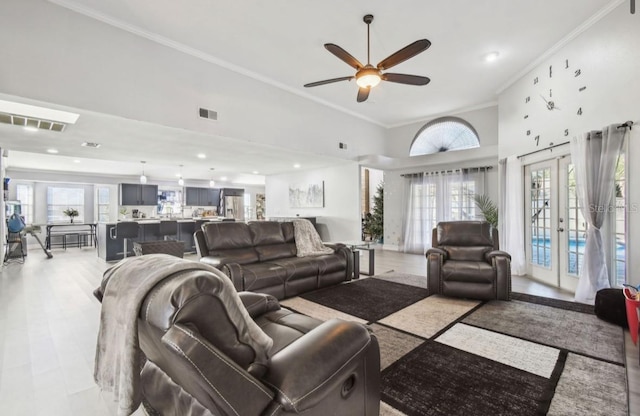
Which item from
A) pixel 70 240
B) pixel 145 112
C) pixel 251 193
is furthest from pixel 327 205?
pixel 70 240

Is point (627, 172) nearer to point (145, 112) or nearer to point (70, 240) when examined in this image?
point (145, 112)

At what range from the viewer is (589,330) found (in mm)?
2775

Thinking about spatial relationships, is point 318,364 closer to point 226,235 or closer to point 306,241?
point 226,235

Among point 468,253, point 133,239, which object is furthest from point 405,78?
point 133,239

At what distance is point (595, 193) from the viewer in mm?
3510

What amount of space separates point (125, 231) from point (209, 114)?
3917 mm

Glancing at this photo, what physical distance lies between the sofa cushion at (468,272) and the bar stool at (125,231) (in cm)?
662

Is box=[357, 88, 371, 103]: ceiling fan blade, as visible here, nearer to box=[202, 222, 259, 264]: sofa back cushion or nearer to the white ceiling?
the white ceiling

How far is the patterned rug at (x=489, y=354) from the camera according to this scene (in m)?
1.77

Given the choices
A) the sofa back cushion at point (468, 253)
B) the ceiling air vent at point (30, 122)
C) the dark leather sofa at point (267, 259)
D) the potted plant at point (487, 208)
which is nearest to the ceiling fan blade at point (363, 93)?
the dark leather sofa at point (267, 259)

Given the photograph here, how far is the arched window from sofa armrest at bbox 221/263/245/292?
20.3 ft

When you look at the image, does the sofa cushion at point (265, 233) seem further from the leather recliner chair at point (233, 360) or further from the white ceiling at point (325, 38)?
the leather recliner chair at point (233, 360)

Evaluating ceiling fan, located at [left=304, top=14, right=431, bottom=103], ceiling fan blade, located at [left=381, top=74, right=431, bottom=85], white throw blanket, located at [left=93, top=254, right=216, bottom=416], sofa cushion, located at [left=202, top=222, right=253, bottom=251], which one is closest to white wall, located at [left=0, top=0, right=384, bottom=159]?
sofa cushion, located at [left=202, top=222, right=253, bottom=251]

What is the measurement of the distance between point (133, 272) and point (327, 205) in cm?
707
